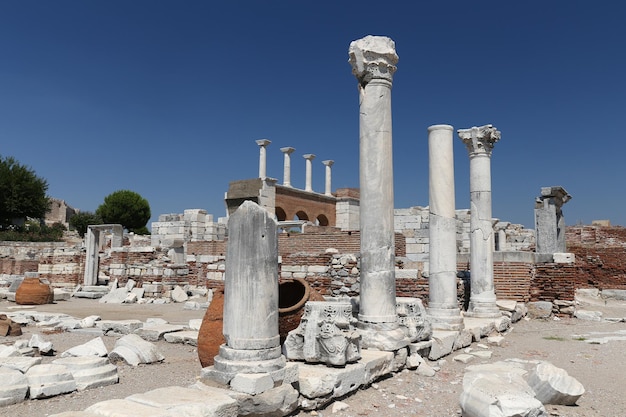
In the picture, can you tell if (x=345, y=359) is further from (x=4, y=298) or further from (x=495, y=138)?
(x=4, y=298)

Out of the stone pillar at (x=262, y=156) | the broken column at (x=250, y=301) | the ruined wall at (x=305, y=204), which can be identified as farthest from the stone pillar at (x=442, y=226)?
the ruined wall at (x=305, y=204)

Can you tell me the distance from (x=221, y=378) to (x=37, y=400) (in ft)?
7.89

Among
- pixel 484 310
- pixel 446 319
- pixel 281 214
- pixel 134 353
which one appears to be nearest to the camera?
pixel 134 353

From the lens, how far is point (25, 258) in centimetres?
2555

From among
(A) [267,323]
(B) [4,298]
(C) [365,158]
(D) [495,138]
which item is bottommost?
(B) [4,298]

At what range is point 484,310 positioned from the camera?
413 inches

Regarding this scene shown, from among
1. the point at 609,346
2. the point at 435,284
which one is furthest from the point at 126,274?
the point at 609,346

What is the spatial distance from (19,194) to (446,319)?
129ft

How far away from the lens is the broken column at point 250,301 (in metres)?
4.29

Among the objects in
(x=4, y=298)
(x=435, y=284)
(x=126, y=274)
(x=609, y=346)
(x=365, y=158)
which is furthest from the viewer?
(x=126, y=274)

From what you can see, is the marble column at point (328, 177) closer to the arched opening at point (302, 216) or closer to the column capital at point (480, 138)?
the arched opening at point (302, 216)

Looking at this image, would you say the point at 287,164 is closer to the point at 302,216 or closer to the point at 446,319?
the point at 302,216

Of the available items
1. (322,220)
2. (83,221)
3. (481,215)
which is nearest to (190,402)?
(481,215)

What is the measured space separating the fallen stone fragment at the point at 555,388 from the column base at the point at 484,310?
218 inches
